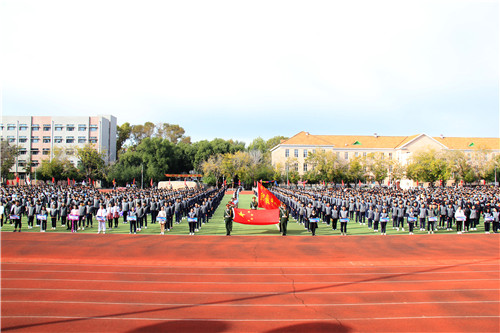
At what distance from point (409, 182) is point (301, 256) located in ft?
205

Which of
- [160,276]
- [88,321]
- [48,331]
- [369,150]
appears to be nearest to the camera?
[48,331]

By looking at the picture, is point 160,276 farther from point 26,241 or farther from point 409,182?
point 409,182

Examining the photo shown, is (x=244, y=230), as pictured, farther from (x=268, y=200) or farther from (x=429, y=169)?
(x=429, y=169)

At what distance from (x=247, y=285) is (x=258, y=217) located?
8.55 metres

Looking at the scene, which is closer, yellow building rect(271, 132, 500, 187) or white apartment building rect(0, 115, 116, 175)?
yellow building rect(271, 132, 500, 187)

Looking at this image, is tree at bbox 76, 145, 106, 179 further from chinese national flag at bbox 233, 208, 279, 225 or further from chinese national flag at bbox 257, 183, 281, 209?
chinese national flag at bbox 233, 208, 279, 225

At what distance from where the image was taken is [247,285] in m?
9.58

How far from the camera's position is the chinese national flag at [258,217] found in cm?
1805

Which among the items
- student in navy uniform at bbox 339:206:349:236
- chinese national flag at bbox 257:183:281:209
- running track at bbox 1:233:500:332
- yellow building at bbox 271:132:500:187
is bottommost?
running track at bbox 1:233:500:332

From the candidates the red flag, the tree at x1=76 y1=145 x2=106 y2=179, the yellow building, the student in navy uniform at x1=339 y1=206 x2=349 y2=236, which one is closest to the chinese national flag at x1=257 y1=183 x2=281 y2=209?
the red flag

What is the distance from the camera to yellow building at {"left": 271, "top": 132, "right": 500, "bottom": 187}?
7044 centimetres

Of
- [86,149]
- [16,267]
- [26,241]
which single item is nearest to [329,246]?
[16,267]

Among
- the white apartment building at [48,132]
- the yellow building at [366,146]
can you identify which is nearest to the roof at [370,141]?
the yellow building at [366,146]

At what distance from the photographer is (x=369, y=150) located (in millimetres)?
74688
